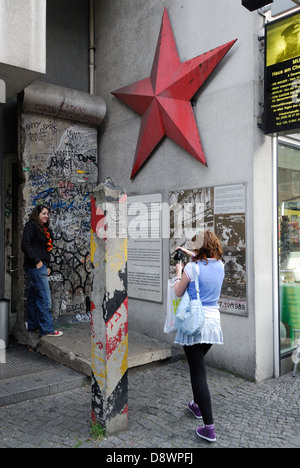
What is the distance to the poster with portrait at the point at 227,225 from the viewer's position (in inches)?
193

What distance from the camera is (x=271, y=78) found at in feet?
15.7

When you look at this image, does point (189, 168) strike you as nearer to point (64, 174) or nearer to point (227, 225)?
point (227, 225)

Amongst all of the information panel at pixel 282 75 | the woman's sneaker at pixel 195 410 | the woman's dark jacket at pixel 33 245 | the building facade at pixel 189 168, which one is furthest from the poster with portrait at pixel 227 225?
the woman's dark jacket at pixel 33 245

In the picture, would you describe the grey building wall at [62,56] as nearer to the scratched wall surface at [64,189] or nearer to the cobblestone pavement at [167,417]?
the scratched wall surface at [64,189]

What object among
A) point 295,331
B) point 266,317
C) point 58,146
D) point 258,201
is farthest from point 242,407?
point 58,146

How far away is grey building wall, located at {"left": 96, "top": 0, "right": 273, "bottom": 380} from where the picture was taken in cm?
483

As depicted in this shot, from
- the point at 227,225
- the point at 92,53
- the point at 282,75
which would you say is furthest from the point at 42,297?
the point at 92,53

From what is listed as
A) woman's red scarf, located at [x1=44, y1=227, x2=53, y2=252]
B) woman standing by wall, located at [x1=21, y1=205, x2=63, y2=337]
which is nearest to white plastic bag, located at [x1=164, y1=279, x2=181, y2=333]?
woman standing by wall, located at [x1=21, y1=205, x2=63, y2=337]

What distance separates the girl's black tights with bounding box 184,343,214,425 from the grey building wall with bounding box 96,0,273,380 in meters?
1.55

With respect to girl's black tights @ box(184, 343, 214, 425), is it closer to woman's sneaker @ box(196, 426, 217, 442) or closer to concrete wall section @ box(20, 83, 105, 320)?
A: woman's sneaker @ box(196, 426, 217, 442)

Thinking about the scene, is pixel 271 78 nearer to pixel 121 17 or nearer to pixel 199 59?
pixel 199 59

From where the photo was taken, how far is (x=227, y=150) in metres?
5.10

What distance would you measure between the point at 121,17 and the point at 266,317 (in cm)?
537

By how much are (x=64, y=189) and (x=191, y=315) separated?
404 centimetres
